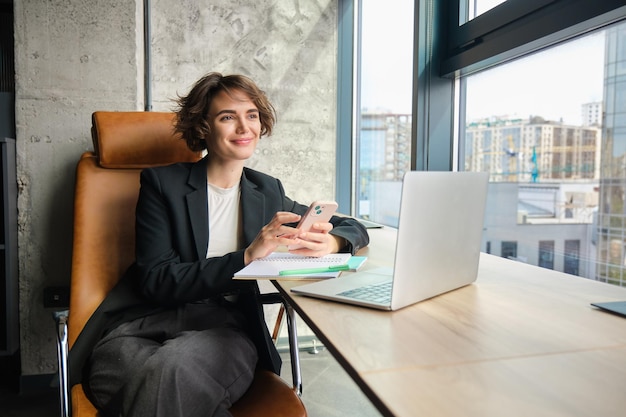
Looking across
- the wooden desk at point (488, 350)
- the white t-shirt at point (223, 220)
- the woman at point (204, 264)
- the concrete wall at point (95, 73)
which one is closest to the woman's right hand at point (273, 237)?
the woman at point (204, 264)

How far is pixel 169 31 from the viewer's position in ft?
8.38

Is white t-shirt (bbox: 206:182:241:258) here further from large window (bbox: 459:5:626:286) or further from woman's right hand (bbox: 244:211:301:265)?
large window (bbox: 459:5:626:286)

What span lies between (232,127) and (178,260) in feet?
1.48

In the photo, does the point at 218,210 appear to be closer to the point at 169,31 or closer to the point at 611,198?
the point at 611,198

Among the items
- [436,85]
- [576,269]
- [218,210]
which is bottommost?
[576,269]

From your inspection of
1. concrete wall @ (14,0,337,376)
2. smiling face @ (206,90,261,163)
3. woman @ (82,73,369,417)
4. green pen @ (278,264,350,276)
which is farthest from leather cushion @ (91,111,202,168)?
green pen @ (278,264,350,276)

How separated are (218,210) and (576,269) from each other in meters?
1.05

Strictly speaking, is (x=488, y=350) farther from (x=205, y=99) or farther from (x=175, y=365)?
(x=205, y=99)

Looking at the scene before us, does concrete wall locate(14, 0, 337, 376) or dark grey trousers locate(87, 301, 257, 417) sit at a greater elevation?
concrete wall locate(14, 0, 337, 376)

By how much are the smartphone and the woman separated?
26 mm

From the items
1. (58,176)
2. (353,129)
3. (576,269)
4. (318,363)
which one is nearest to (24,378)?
(58,176)

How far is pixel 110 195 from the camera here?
1.68 metres

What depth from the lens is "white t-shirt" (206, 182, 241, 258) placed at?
1556 mm

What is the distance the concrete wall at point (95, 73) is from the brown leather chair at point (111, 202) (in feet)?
1.84
